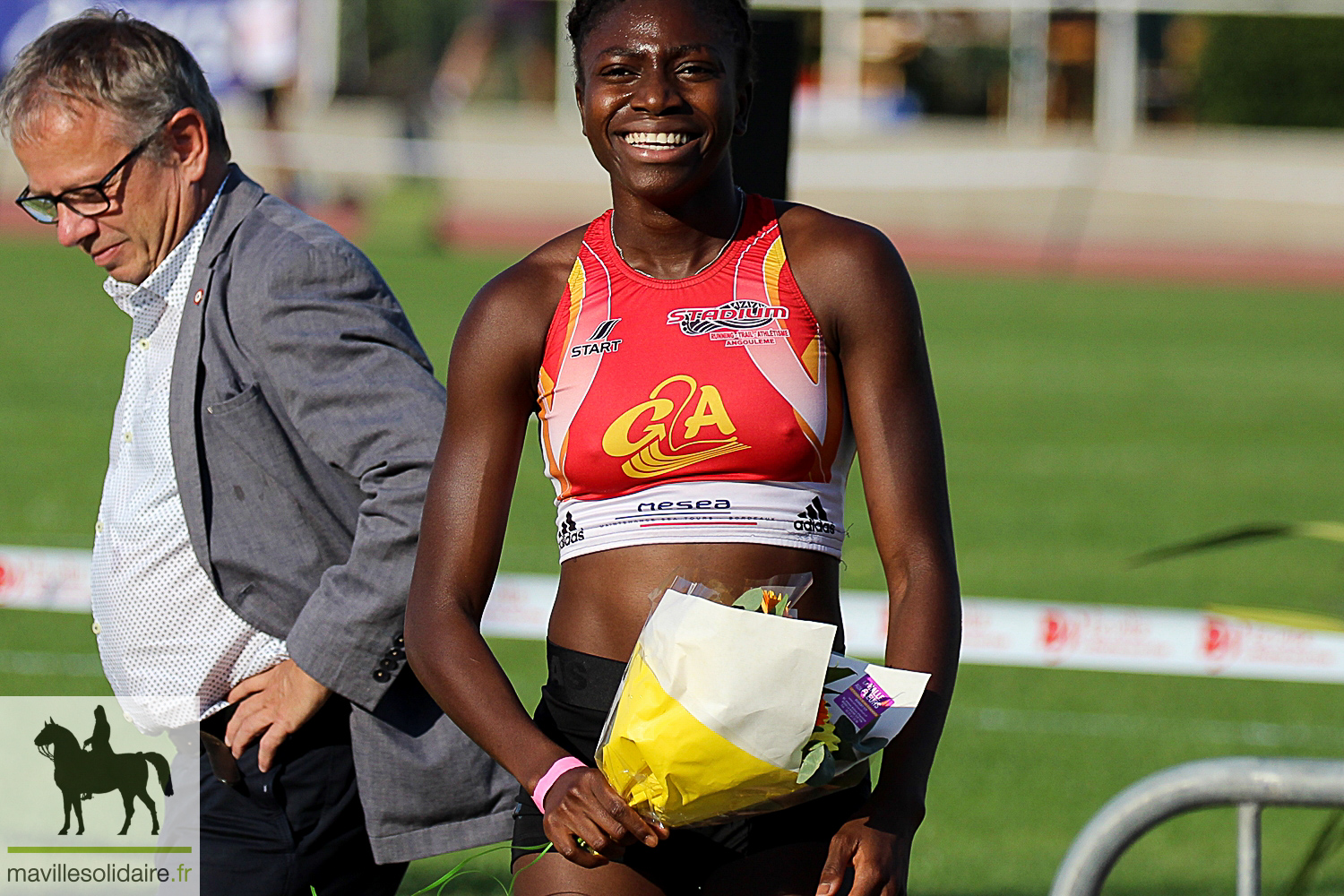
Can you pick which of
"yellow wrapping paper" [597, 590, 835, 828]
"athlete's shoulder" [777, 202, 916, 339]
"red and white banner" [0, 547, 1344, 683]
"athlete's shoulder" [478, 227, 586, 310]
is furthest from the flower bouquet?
"red and white banner" [0, 547, 1344, 683]

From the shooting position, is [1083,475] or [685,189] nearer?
[685,189]

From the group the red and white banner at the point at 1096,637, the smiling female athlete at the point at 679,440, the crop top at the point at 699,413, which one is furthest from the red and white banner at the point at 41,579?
the crop top at the point at 699,413

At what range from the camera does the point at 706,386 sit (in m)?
2.67

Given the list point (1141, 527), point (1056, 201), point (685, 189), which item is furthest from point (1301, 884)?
point (1056, 201)

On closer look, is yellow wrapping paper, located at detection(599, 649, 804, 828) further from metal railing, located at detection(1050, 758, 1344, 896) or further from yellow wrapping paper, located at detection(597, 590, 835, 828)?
metal railing, located at detection(1050, 758, 1344, 896)

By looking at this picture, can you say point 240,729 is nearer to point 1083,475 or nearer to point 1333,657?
point 1333,657

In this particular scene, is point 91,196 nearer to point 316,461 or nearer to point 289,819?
point 316,461

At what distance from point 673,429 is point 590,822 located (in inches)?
22.9

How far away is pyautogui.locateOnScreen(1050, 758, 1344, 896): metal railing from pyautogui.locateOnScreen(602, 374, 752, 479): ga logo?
0.76 metres

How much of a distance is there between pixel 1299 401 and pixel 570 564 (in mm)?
16090

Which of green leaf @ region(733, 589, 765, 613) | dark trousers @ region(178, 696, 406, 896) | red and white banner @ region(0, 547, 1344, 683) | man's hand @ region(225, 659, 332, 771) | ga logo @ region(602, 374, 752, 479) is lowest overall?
red and white banner @ region(0, 547, 1344, 683)

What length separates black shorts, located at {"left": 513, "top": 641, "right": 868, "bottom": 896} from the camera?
8.75 ft

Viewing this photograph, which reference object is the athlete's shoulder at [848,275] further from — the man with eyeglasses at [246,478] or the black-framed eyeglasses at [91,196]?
the black-framed eyeglasses at [91,196]
